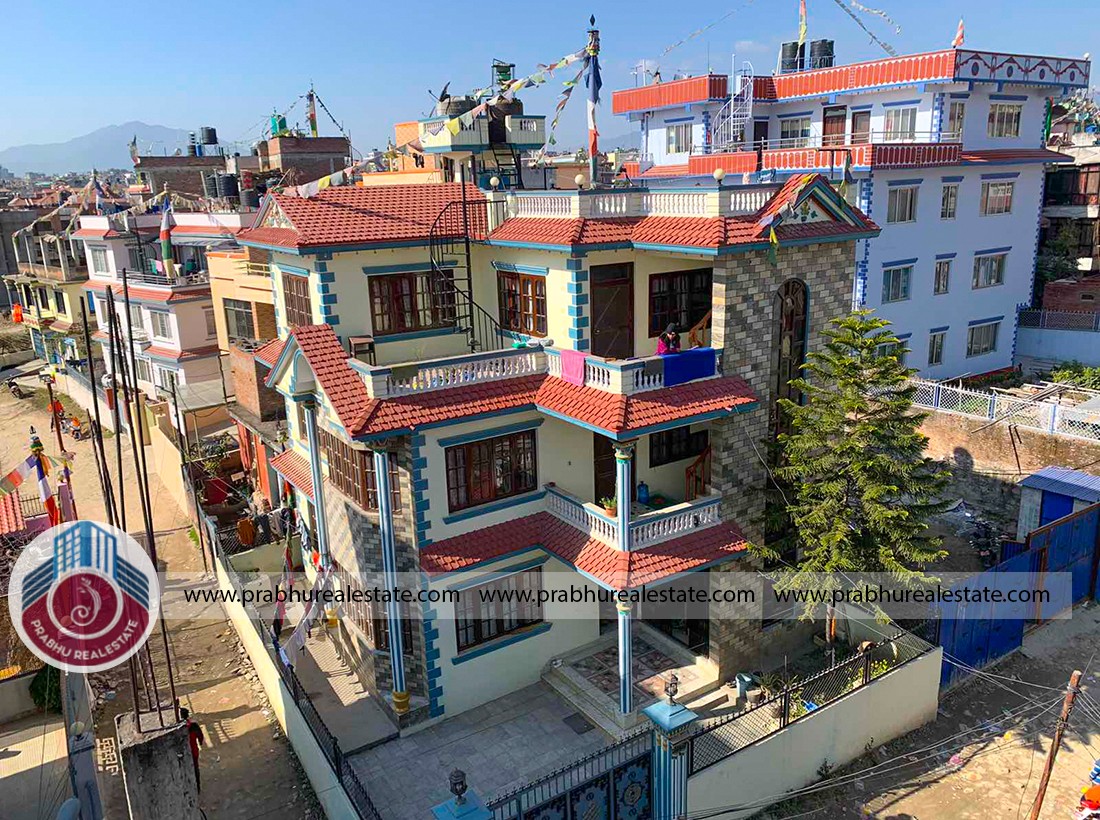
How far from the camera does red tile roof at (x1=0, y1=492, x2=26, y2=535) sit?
24.7m

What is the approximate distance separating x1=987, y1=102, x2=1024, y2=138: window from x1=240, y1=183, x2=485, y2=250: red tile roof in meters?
25.0

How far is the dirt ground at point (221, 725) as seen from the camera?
653 inches

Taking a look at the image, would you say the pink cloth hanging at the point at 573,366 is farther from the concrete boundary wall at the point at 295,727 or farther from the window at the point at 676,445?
the concrete boundary wall at the point at 295,727

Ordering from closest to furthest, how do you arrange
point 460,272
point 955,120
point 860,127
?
point 460,272
point 955,120
point 860,127

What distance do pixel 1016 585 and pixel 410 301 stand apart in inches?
680

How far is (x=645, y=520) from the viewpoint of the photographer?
1697 centimetres

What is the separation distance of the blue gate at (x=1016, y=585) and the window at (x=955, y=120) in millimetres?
18009

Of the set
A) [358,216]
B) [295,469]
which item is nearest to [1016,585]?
[358,216]

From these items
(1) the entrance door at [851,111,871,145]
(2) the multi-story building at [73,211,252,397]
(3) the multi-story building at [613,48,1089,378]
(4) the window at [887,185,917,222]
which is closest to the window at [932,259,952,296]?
(3) the multi-story building at [613,48,1089,378]

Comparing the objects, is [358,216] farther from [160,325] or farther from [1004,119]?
[1004,119]

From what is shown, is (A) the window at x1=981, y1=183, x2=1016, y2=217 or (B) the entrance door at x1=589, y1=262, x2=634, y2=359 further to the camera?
(A) the window at x1=981, y1=183, x2=1016, y2=217

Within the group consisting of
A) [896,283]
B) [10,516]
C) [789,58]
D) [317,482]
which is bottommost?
[10,516]

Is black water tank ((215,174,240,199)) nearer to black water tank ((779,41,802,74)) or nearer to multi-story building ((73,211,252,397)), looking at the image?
multi-story building ((73,211,252,397))

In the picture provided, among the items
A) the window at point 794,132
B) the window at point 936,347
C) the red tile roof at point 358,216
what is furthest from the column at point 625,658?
the window at point 794,132
